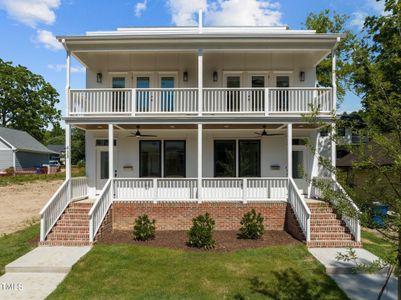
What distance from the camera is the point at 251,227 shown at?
1046cm

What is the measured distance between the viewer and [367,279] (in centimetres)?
731

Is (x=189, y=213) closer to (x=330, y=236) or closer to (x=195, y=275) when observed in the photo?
(x=195, y=275)

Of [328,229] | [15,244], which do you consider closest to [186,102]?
[328,229]

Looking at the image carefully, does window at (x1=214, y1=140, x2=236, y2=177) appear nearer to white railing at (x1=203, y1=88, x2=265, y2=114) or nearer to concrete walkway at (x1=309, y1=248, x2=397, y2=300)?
white railing at (x1=203, y1=88, x2=265, y2=114)

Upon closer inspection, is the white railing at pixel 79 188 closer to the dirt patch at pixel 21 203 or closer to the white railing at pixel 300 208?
the dirt patch at pixel 21 203

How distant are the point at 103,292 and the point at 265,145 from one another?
946 centimetres

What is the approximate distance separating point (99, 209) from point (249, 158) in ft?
22.1

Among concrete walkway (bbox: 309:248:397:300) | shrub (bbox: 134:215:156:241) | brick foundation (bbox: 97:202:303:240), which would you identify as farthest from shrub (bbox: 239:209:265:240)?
shrub (bbox: 134:215:156:241)

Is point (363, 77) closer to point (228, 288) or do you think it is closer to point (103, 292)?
point (228, 288)

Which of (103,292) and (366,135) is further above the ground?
(366,135)

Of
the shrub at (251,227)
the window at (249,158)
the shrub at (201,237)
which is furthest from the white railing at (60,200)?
the window at (249,158)

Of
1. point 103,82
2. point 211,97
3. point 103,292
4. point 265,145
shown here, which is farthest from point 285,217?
point 103,82

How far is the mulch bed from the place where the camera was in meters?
9.76

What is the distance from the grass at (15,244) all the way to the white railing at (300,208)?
329 inches
